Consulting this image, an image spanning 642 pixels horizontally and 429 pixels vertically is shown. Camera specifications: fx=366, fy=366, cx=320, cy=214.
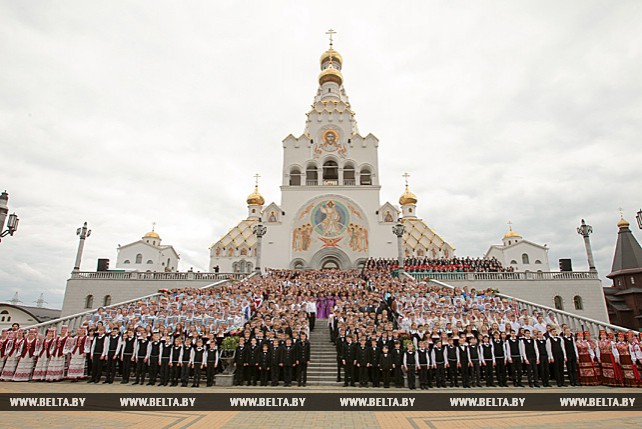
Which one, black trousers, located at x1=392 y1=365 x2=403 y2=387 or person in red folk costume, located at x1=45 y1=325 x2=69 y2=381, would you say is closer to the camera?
black trousers, located at x1=392 y1=365 x2=403 y2=387

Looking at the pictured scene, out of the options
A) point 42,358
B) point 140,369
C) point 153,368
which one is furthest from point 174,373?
point 42,358

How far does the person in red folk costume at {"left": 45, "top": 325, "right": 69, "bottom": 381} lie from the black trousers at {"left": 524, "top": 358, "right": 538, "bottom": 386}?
40.3 ft

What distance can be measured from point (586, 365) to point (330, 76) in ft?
121

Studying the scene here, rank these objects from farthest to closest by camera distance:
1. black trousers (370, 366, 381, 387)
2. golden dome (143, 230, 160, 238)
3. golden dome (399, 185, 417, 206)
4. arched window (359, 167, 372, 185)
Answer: golden dome (143, 230, 160, 238) → golden dome (399, 185, 417, 206) → arched window (359, 167, 372, 185) → black trousers (370, 366, 381, 387)

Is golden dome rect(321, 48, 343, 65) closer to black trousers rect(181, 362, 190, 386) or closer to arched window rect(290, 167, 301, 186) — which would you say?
arched window rect(290, 167, 301, 186)

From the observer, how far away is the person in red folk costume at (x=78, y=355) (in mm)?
9883

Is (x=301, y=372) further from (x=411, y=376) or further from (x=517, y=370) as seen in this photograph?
(x=517, y=370)

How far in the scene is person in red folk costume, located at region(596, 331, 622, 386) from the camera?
914 cm

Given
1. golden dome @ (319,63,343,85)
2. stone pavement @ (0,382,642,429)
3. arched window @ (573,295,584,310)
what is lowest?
stone pavement @ (0,382,642,429)

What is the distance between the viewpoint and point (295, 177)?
3591cm

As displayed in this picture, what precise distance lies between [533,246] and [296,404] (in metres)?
50.7

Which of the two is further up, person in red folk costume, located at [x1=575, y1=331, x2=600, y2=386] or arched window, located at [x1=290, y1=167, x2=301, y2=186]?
arched window, located at [x1=290, y1=167, x2=301, y2=186]

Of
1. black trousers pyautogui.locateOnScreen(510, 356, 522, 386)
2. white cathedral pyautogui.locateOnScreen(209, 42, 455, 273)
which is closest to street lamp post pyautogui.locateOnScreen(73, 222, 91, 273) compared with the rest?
white cathedral pyautogui.locateOnScreen(209, 42, 455, 273)

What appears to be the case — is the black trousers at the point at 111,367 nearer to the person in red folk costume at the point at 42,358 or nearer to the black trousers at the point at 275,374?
the person in red folk costume at the point at 42,358
